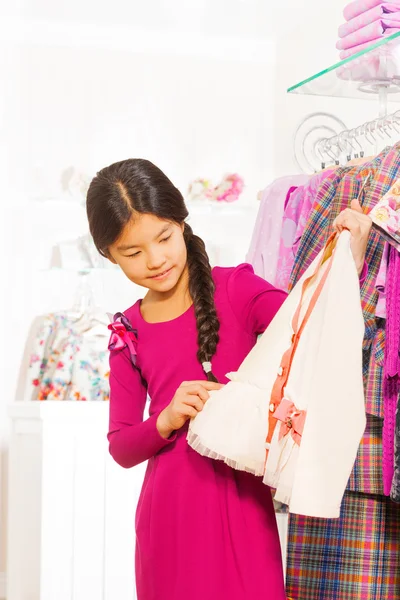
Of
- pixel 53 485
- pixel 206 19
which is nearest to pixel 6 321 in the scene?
pixel 53 485

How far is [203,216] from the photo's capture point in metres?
3.85

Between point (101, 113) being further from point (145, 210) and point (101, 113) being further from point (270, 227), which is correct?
point (145, 210)

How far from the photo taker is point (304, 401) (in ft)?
4.18

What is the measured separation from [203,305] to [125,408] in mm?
237

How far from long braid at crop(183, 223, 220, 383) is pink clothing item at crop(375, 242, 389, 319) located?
0.33m

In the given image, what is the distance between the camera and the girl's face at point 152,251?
1.39 meters

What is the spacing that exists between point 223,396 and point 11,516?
1682 mm

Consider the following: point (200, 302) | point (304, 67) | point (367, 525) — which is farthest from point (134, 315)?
point (304, 67)

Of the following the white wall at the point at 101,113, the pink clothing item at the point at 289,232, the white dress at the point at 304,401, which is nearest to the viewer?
the white dress at the point at 304,401

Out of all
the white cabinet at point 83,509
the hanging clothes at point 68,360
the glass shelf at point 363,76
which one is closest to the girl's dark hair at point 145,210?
the glass shelf at point 363,76

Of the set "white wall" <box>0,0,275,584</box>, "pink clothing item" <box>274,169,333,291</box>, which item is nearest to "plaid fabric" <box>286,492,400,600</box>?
"pink clothing item" <box>274,169,333,291</box>

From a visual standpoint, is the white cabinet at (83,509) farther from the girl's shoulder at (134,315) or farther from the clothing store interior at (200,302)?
the girl's shoulder at (134,315)

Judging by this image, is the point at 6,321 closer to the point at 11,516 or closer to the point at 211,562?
the point at 11,516

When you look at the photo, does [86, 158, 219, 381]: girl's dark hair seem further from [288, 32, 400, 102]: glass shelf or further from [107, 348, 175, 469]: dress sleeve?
[288, 32, 400, 102]: glass shelf
